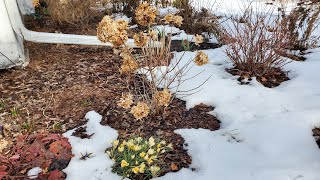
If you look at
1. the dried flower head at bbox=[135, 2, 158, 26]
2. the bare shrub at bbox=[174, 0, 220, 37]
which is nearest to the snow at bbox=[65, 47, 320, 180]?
the dried flower head at bbox=[135, 2, 158, 26]

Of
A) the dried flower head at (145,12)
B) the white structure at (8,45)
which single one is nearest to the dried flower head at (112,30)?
the dried flower head at (145,12)

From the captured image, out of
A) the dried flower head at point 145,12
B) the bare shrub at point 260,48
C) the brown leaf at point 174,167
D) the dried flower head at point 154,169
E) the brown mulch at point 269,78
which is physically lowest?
the brown leaf at point 174,167

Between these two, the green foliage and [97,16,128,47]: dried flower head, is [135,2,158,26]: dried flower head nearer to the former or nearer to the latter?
[97,16,128,47]: dried flower head

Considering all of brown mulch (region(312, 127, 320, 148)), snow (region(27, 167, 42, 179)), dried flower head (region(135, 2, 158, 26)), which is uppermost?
dried flower head (region(135, 2, 158, 26))

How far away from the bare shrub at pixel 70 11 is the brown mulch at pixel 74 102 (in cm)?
112

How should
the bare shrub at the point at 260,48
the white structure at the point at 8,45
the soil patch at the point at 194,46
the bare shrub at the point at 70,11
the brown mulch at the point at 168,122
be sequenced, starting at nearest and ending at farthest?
the brown mulch at the point at 168,122 < the bare shrub at the point at 260,48 < the white structure at the point at 8,45 < the soil patch at the point at 194,46 < the bare shrub at the point at 70,11

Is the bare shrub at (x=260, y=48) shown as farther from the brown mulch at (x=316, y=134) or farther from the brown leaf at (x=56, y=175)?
the brown leaf at (x=56, y=175)

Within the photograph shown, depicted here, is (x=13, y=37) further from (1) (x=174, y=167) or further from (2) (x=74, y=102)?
(1) (x=174, y=167)

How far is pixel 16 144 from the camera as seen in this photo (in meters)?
2.65

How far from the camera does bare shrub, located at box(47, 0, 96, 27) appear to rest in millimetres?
5195

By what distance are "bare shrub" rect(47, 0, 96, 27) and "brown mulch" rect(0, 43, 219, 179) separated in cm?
112

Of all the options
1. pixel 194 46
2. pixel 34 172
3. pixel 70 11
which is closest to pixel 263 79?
pixel 194 46

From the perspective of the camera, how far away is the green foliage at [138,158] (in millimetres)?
2301

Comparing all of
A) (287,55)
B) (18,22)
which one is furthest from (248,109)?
(18,22)
